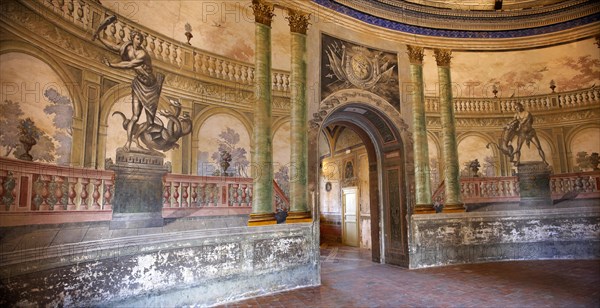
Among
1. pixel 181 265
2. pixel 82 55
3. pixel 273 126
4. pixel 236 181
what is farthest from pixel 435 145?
pixel 82 55

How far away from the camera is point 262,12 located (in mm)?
6711

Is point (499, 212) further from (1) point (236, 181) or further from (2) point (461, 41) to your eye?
(1) point (236, 181)

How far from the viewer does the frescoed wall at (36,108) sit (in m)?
3.62

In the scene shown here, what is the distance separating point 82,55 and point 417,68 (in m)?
7.61

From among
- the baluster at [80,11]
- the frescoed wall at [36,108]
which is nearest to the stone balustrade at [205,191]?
the frescoed wall at [36,108]

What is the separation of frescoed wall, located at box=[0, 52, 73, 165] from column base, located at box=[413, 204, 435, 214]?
7339 mm

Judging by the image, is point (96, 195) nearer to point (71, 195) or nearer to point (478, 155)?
point (71, 195)

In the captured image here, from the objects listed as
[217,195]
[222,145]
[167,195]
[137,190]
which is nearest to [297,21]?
[222,145]

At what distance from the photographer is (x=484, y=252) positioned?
28.6ft

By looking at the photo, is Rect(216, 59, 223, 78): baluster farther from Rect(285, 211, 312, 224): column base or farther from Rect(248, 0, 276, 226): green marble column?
Rect(285, 211, 312, 224): column base

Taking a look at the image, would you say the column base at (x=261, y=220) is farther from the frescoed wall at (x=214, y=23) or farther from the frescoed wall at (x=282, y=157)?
the frescoed wall at (x=214, y=23)

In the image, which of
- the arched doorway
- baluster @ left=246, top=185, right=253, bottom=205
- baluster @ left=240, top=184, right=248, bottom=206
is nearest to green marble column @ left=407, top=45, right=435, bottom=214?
the arched doorway

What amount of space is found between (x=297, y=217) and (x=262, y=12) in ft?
13.6

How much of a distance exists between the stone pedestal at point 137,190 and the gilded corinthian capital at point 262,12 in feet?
11.1
